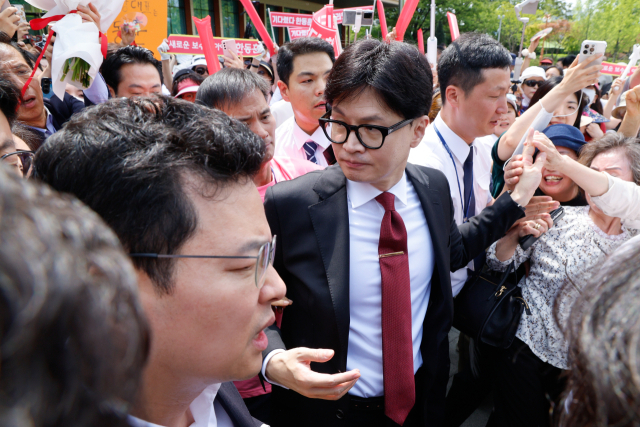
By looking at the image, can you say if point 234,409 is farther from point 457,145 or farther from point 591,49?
point 591,49

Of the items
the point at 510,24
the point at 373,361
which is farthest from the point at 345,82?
the point at 510,24

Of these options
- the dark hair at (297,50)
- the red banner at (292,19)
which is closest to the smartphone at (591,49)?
the dark hair at (297,50)

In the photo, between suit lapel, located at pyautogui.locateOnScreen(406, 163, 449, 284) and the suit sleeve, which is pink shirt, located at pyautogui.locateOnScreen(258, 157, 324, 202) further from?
the suit sleeve

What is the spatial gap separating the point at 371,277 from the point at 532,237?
105 centimetres

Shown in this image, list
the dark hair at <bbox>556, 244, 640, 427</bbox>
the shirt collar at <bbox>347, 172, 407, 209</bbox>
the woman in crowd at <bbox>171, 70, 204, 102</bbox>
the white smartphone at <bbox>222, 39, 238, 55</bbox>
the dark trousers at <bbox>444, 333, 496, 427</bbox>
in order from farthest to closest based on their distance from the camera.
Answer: the white smartphone at <bbox>222, 39, 238, 55</bbox>
the woman in crowd at <bbox>171, 70, 204, 102</bbox>
the dark trousers at <bbox>444, 333, 496, 427</bbox>
the shirt collar at <bbox>347, 172, 407, 209</bbox>
the dark hair at <bbox>556, 244, 640, 427</bbox>

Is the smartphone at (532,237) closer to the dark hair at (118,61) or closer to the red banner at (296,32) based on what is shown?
the dark hair at (118,61)

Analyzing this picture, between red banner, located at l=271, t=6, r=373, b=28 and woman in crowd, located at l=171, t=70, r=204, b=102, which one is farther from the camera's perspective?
red banner, located at l=271, t=6, r=373, b=28

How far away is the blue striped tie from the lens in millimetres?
3207

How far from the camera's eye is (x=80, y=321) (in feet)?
1.06

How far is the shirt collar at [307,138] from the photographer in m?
3.18

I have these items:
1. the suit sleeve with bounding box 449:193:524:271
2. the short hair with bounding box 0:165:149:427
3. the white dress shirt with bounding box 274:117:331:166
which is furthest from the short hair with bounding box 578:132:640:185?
the short hair with bounding box 0:165:149:427

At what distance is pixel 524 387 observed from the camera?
2.21 metres

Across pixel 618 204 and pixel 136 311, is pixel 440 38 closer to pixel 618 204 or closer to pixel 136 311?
pixel 618 204

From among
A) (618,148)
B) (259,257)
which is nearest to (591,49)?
(618,148)
